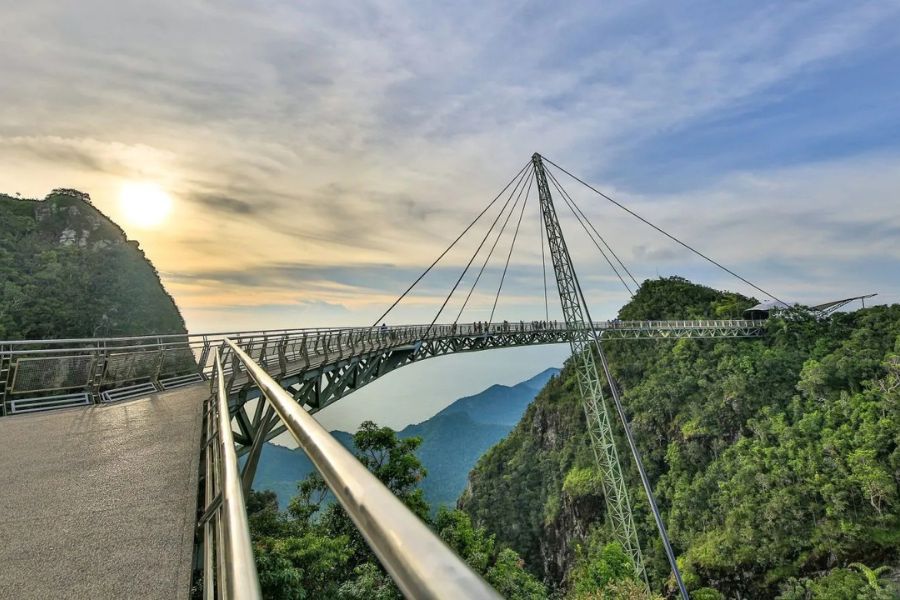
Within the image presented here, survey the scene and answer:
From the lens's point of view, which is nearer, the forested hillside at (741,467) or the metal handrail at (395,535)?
the metal handrail at (395,535)

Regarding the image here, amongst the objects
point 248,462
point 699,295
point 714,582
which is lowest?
point 714,582

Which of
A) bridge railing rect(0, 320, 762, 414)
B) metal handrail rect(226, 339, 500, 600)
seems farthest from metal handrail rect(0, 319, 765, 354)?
metal handrail rect(226, 339, 500, 600)

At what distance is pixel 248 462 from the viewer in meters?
2.51

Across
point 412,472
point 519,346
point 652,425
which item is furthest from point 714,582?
point 412,472

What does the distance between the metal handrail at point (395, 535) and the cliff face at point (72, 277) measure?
41176 mm

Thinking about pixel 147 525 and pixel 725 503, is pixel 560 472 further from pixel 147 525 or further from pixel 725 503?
pixel 147 525

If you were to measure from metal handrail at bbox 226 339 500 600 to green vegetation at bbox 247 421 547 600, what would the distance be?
7863 mm

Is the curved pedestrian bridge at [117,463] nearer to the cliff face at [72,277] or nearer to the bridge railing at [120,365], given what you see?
the bridge railing at [120,365]

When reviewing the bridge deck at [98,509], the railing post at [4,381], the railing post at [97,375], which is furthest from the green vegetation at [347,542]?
the railing post at [4,381]

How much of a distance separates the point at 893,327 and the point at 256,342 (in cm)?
3887

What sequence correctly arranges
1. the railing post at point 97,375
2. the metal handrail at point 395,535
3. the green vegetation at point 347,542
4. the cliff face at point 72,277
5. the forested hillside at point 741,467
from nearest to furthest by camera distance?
the metal handrail at point 395,535 → the railing post at point 97,375 → the green vegetation at point 347,542 → the forested hillside at point 741,467 → the cliff face at point 72,277

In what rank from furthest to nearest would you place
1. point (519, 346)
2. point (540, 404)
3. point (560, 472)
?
point (540, 404) → point (560, 472) → point (519, 346)

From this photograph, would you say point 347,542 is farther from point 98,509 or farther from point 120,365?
point 98,509

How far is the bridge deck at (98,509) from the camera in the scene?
8.11ft
